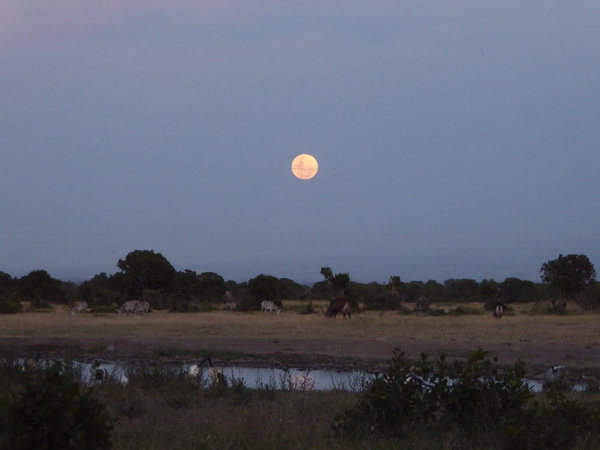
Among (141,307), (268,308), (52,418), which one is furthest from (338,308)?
(52,418)

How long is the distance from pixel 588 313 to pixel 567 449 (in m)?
26.3

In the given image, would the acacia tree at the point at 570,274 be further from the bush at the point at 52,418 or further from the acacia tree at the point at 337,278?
the bush at the point at 52,418

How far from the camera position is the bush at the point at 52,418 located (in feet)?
19.0

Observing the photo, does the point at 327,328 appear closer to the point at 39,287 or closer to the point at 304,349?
the point at 304,349

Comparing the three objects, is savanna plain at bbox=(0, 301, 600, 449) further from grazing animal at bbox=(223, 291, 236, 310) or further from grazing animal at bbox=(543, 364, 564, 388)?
grazing animal at bbox=(223, 291, 236, 310)

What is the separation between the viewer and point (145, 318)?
30.9 meters

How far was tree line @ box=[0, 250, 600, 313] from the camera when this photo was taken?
36.2 metres

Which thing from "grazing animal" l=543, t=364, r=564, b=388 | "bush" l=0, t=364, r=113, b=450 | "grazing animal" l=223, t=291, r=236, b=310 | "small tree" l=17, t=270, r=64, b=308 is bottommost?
"grazing animal" l=543, t=364, r=564, b=388

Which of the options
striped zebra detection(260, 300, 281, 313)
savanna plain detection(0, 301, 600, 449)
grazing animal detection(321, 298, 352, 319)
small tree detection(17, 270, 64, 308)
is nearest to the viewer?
savanna plain detection(0, 301, 600, 449)

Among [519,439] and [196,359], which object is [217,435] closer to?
[519,439]

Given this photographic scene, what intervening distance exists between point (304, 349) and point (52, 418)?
1498 cm

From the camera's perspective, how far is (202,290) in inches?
1713

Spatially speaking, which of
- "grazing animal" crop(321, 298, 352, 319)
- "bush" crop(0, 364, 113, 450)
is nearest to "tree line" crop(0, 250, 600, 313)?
"grazing animal" crop(321, 298, 352, 319)

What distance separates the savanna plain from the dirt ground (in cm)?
3
